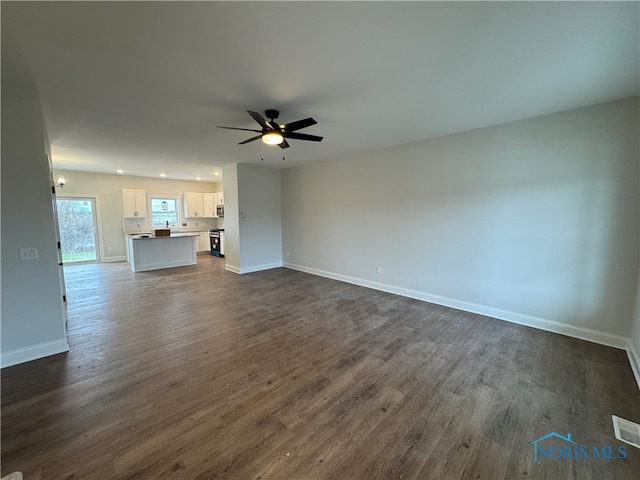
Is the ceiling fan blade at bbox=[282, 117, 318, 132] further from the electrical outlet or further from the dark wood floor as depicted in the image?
the electrical outlet

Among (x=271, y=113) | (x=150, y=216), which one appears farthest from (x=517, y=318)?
(x=150, y=216)

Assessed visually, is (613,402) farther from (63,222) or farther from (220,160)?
(63,222)

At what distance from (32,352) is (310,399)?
9.52 ft

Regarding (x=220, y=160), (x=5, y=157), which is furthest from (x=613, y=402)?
(x=220, y=160)

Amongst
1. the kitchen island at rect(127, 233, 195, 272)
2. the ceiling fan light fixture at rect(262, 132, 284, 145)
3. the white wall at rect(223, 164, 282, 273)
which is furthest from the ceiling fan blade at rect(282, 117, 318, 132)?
the kitchen island at rect(127, 233, 195, 272)

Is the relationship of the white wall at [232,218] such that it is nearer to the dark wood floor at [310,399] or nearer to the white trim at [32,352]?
the dark wood floor at [310,399]

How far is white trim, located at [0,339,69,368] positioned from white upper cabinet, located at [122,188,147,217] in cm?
646

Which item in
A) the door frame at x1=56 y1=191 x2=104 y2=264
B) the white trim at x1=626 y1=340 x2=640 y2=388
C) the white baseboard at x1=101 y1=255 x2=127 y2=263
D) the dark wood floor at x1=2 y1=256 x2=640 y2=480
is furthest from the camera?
the white baseboard at x1=101 y1=255 x2=127 y2=263

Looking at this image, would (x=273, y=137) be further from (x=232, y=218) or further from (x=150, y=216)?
(x=150, y=216)

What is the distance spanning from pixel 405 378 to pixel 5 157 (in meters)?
4.27

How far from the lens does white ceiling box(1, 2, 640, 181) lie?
1591 mm

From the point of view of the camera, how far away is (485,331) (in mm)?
3254

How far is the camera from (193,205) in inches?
366

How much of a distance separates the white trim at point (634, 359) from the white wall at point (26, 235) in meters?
5.73
